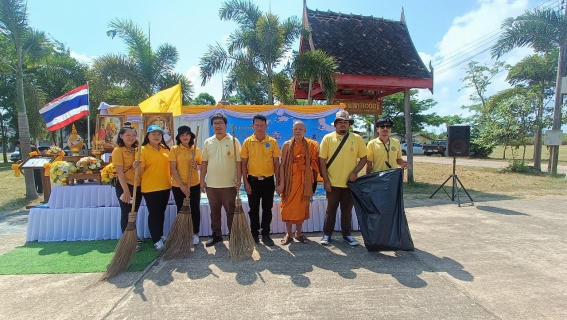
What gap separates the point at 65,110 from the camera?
6.21 m

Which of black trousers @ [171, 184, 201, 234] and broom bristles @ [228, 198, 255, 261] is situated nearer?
broom bristles @ [228, 198, 255, 261]

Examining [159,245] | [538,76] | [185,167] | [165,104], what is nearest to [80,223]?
[159,245]

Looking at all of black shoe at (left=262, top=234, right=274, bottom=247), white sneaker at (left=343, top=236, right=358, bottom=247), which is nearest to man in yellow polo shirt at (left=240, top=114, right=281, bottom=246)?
black shoe at (left=262, top=234, right=274, bottom=247)

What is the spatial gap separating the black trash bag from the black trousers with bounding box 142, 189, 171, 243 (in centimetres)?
257

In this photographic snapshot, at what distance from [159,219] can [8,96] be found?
24.4m

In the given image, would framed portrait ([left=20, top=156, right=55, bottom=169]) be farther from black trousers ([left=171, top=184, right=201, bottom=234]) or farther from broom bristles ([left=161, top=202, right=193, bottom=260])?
broom bristles ([left=161, top=202, right=193, bottom=260])

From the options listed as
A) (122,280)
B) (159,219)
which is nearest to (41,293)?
(122,280)

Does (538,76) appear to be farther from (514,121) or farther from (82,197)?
(82,197)

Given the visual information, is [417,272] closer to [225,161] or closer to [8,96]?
[225,161]

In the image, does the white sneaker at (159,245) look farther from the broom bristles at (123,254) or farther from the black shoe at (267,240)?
the black shoe at (267,240)

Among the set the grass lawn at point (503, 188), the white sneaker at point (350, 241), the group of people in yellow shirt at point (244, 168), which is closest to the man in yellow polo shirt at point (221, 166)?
the group of people in yellow shirt at point (244, 168)

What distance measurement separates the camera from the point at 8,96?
2086 centimetres

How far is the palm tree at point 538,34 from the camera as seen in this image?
1128 centimetres

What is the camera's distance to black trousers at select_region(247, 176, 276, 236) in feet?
13.5
